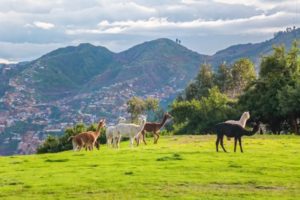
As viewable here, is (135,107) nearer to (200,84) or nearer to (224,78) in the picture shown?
(200,84)

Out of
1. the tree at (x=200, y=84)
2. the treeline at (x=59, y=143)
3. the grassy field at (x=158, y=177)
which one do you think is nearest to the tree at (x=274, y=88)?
the treeline at (x=59, y=143)

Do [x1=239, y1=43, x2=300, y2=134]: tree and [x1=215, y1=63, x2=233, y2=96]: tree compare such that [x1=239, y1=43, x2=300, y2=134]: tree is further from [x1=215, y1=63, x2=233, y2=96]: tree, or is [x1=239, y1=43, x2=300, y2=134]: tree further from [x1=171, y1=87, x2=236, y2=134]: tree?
[x1=215, y1=63, x2=233, y2=96]: tree

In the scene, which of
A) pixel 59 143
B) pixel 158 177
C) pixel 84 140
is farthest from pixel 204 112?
pixel 158 177

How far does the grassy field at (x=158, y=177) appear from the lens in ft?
62.4

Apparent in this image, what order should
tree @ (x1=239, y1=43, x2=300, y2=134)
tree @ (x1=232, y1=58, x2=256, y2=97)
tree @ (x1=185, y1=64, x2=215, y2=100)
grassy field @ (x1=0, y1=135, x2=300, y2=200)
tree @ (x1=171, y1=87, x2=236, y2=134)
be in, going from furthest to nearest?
tree @ (x1=185, y1=64, x2=215, y2=100) → tree @ (x1=232, y1=58, x2=256, y2=97) → tree @ (x1=171, y1=87, x2=236, y2=134) → tree @ (x1=239, y1=43, x2=300, y2=134) → grassy field @ (x1=0, y1=135, x2=300, y2=200)

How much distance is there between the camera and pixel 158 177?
21.7 m

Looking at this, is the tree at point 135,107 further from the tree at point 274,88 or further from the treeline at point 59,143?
the tree at point 274,88

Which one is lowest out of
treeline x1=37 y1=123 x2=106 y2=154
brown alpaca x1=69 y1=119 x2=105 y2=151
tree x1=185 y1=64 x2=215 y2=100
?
treeline x1=37 y1=123 x2=106 y2=154

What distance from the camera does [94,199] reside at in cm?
1816

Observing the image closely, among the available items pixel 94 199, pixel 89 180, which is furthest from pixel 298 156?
pixel 94 199

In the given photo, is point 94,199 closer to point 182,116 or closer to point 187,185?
point 187,185

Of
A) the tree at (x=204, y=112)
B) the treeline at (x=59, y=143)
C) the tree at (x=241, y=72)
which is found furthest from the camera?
the tree at (x=241, y=72)

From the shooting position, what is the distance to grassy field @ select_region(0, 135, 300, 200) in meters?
19.0

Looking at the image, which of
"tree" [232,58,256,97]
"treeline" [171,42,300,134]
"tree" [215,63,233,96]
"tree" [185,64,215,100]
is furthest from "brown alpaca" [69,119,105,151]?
"tree" [215,63,233,96]
